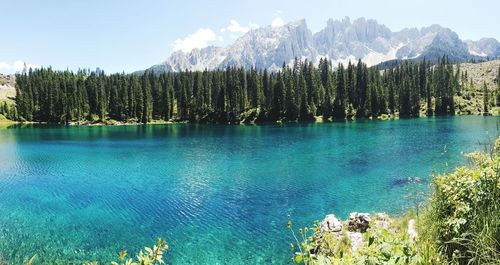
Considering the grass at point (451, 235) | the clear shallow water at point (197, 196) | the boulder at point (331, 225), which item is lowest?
the clear shallow water at point (197, 196)

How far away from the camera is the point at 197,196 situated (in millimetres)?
35688

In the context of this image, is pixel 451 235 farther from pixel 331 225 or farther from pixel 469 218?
pixel 331 225

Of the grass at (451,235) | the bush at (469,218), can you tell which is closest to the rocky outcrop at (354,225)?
the grass at (451,235)

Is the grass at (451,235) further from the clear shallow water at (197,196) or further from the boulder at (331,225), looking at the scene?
the boulder at (331,225)

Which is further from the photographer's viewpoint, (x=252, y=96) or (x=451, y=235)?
(x=252, y=96)

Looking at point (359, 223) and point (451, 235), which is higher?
point (451, 235)

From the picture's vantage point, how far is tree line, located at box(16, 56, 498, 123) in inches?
6083

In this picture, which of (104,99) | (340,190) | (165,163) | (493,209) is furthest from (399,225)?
(104,99)

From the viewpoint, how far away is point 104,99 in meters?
170

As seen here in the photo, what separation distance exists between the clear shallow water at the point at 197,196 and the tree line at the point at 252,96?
88.6 m

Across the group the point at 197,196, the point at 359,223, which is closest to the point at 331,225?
the point at 359,223

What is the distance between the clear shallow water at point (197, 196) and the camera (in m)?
23.4

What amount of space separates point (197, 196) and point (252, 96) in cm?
12835

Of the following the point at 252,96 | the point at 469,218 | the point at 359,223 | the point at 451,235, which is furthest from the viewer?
the point at 252,96
